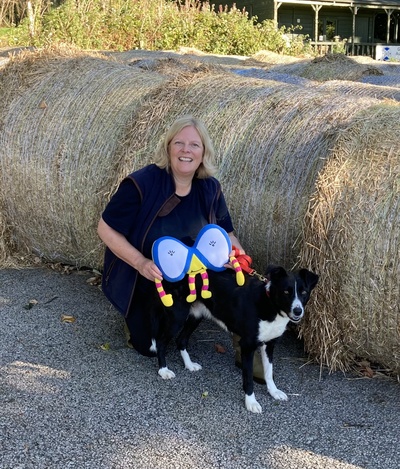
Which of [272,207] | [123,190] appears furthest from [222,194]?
[123,190]

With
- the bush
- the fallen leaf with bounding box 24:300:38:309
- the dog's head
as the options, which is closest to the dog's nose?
the dog's head

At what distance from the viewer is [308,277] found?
3.63 metres

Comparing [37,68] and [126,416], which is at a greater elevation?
[37,68]

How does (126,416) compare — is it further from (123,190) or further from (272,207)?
(272,207)

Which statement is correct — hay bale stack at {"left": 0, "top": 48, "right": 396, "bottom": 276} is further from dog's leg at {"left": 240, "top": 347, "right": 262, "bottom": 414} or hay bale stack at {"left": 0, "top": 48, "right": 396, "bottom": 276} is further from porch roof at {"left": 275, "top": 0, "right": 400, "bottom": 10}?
porch roof at {"left": 275, "top": 0, "right": 400, "bottom": 10}

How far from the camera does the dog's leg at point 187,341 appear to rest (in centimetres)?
427

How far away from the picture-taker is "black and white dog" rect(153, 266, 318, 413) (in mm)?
3582

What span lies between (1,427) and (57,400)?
0.40m

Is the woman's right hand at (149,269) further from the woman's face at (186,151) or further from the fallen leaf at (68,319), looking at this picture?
the fallen leaf at (68,319)

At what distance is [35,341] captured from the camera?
461cm

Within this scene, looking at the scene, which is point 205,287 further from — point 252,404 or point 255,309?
point 252,404

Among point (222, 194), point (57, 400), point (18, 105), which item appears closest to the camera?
point (57, 400)

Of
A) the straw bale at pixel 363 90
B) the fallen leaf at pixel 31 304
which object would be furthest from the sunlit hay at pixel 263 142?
the straw bale at pixel 363 90

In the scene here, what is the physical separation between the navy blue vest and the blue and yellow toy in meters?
0.31
